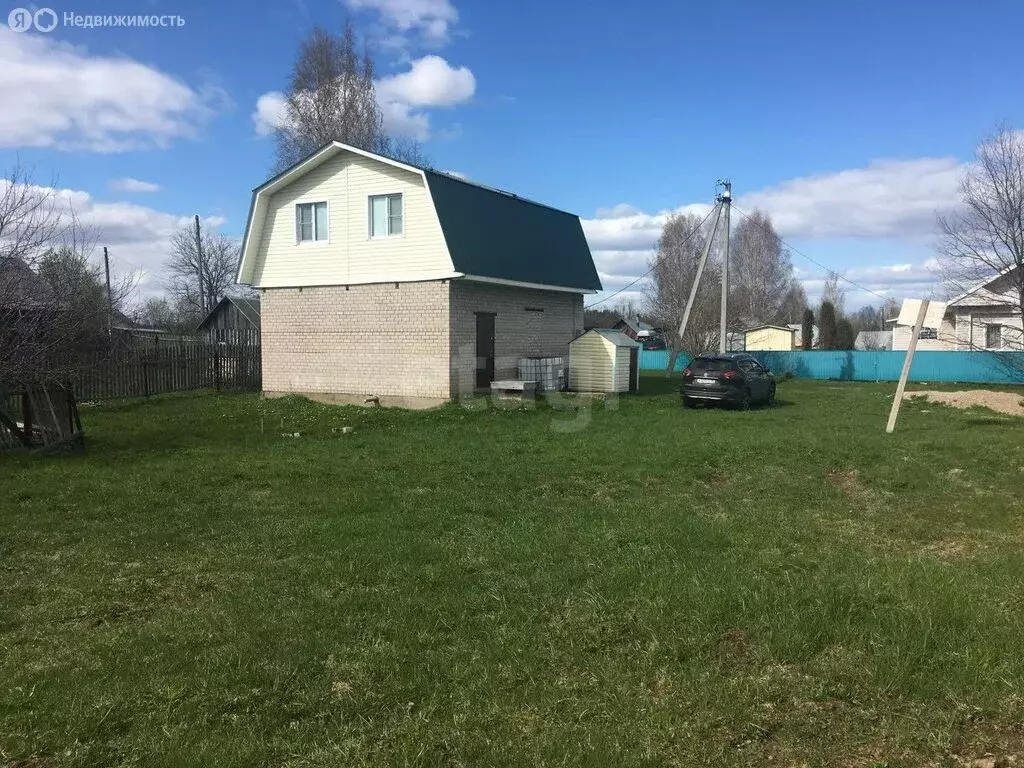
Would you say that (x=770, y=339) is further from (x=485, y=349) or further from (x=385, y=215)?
(x=385, y=215)

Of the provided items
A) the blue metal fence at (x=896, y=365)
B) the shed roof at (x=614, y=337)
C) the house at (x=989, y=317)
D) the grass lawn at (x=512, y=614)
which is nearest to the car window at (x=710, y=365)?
the shed roof at (x=614, y=337)

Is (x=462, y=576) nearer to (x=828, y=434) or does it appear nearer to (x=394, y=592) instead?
(x=394, y=592)

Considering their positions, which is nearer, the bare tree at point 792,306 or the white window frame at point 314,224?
the white window frame at point 314,224

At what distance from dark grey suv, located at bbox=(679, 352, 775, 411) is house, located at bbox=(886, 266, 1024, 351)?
10294 mm

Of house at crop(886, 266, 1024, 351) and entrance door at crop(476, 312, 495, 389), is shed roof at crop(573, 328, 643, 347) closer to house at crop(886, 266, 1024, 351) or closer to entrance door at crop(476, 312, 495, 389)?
entrance door at crop(476, 312, 495, 389)

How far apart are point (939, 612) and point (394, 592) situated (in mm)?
3654

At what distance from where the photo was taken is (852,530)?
7.11 metres

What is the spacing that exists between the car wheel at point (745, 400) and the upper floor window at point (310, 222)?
476 inches

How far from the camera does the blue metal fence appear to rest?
3163 centimetres

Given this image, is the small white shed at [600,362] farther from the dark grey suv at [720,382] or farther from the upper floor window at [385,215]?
the upper floor window at [385,215]

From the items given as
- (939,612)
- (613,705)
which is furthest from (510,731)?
(939,612)

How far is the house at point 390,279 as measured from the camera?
1844 cm

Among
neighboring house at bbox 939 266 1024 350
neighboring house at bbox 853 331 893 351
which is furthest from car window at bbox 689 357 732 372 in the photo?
neighboring house at bbox 853 331 893 351

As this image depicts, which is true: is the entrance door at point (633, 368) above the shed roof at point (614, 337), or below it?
below
